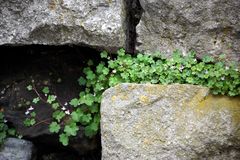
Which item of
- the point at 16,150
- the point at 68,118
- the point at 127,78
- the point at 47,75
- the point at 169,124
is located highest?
the point at 127,78

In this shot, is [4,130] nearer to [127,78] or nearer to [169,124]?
[127,78]

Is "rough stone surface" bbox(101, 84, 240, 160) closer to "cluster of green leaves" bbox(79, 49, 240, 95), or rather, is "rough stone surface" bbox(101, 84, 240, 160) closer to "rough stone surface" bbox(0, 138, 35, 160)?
"cluster of green leaves" bbox(79, 49, 240, 95)

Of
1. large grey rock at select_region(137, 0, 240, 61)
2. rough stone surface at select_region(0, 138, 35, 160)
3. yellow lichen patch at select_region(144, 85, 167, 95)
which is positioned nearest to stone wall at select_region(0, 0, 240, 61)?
large grey rock at select_region(137, 0, 240, 61)

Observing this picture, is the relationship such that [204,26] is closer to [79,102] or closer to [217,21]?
[217,21]

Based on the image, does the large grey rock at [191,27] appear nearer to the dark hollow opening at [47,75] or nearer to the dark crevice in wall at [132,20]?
the dark crevice in wall at [132,20]

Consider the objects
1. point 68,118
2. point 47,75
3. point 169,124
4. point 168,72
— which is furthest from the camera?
point 47,75

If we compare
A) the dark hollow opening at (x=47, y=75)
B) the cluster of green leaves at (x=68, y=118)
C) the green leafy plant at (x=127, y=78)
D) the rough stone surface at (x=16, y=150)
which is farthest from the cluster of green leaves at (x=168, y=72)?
the rough stone surface at (x=16, y=150)

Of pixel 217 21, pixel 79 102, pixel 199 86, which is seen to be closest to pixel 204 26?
pixel 217 21

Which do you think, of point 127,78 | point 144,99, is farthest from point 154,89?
point 127,78
